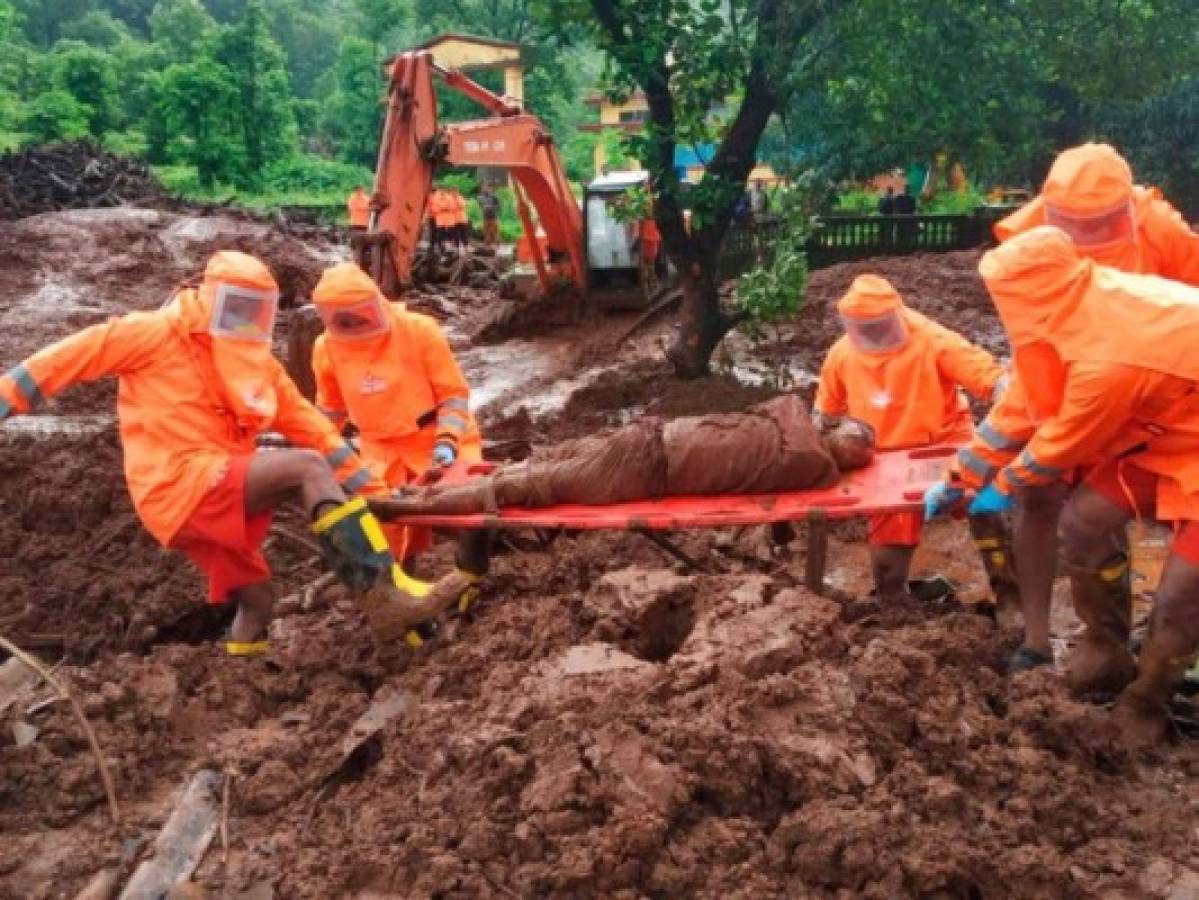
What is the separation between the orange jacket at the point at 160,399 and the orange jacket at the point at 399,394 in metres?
A: 0.82

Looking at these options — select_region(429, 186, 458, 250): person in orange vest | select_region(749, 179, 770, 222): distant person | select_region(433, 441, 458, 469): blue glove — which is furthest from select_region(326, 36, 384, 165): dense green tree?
select_region(433, 441, 458, 469): blue glove

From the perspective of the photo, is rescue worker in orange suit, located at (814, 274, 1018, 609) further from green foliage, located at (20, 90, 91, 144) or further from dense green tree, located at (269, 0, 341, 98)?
dense green tree, located at (269, 0, 341, 98)

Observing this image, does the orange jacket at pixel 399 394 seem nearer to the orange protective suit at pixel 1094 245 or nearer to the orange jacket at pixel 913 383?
the orange jacket at pixel 913 383

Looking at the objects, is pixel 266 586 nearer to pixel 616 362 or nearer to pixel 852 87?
pixel 852 87

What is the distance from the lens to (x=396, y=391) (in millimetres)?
5430

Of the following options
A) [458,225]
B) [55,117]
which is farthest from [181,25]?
[458,225]

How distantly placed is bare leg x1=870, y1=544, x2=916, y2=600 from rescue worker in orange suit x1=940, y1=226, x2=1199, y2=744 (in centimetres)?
121

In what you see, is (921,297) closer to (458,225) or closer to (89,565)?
(89,565)

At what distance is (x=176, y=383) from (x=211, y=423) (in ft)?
0.68

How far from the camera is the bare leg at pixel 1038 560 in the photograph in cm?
400

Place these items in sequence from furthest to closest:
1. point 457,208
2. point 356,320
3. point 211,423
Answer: point 457,208 < point 356,320 < point 211,423

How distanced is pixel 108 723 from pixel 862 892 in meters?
2.71

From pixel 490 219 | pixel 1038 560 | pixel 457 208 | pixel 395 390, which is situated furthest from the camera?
pixel 490 219

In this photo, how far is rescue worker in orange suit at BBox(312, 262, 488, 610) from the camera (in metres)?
5.35
